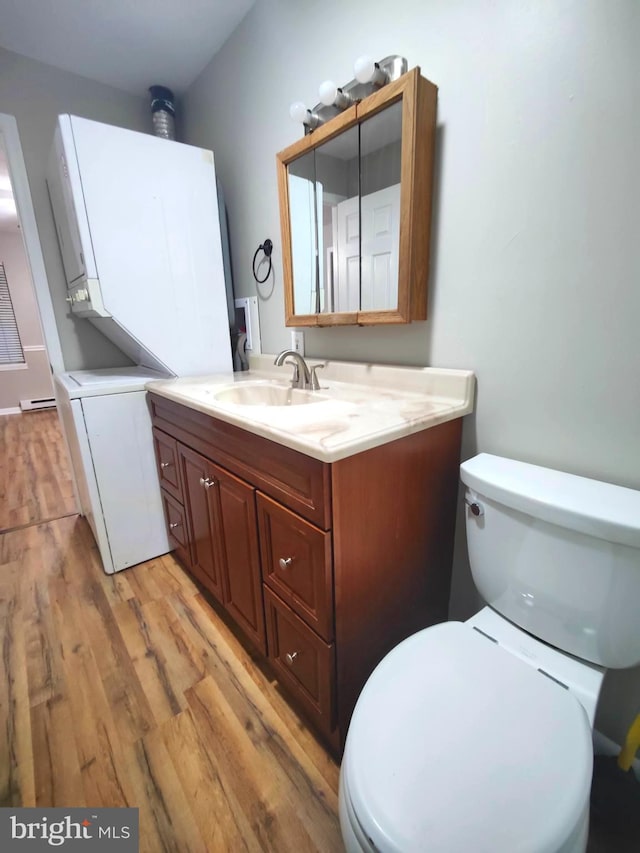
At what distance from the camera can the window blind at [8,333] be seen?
490 cm

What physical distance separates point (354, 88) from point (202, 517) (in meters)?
1.53

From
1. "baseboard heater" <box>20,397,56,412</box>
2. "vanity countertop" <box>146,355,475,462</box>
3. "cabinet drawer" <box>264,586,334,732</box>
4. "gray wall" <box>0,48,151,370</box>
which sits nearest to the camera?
"vanity countertop" <box>146,355,475,462</box>

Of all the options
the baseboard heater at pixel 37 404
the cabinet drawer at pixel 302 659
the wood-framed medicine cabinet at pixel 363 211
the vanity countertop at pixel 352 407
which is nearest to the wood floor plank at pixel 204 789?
the cabinet drawer at pixel 302 659

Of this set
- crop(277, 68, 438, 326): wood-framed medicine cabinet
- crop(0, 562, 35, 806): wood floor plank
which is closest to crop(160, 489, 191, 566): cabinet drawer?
crop(0, 562, 35, 806): wood floor plank

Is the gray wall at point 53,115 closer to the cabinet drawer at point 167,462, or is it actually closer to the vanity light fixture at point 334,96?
the cabinet drawer at point 167,462

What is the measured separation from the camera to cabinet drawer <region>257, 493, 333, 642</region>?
2.73 feet

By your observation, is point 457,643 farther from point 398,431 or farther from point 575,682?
point 398,431

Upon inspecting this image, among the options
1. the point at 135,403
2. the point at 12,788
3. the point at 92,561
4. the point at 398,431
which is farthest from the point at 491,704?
the point at 92,561

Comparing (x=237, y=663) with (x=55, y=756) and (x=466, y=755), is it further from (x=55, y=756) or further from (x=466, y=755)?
(x=466, y=755)

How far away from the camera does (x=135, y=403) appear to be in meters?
1.67

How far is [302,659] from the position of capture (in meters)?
0.99

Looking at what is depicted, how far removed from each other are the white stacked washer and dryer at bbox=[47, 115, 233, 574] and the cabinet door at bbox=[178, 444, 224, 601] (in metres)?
0.40

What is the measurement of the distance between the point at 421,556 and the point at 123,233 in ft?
5.71

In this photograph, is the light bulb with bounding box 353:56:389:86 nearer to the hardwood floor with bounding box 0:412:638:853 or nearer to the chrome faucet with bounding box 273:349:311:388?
the chrome faucet with bounding box 273:349:311:388
